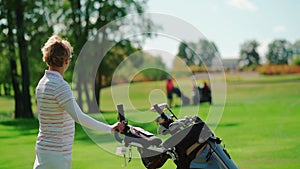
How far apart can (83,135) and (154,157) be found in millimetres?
10433

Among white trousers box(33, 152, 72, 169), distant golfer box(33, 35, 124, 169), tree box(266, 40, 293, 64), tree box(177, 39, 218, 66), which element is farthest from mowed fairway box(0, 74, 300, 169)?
tree box(266, 40, 293, 64)

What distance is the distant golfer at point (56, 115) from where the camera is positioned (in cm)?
350

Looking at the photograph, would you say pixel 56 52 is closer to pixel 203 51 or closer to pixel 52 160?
pixel 52 160

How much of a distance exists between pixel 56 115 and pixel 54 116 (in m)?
0.02

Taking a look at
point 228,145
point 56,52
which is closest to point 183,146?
point 56,52

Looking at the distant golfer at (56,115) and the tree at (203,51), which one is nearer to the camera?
the distant golfer at (56,115)

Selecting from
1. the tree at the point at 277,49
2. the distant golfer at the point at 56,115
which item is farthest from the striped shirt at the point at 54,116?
the tree at the point at 277,49

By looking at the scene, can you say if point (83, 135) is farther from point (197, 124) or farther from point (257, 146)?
point (197, 124)

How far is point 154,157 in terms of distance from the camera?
3.59 metres

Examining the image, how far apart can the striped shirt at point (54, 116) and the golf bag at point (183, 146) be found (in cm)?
36

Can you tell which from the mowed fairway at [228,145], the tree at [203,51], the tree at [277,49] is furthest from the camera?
the tree at [277,49]

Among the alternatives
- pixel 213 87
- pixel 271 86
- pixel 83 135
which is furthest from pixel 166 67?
pixel 271 86

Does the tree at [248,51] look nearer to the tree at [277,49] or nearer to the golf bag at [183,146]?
the tree at [277,49]

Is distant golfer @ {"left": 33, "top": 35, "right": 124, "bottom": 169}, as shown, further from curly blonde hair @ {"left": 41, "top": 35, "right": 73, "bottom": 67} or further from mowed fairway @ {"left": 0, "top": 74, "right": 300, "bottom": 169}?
mowed fairway @ {"left": 0, "top": 74, "right": 300, "bottom": 169}
